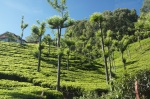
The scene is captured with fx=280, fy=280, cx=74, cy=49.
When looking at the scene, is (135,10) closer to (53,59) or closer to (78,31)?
(78,31)

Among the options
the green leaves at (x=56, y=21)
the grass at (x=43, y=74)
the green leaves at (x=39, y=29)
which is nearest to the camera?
the grass at (x=43, y=74)

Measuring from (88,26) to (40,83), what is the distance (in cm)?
7961

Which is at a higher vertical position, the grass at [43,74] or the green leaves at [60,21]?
the green leaves at [60,21]

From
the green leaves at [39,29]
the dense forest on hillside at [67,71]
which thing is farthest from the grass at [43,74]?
the green leaves at [39,29]

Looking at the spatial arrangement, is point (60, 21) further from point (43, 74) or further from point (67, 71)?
point (67, 71)

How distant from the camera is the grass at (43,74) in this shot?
1256 inches

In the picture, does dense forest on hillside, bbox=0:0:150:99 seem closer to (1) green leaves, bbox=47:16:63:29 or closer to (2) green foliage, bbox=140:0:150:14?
(1) green leaves, bbox=47:16:63:29

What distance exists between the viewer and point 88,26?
118312mm

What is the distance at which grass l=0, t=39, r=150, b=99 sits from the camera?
31.9 metres

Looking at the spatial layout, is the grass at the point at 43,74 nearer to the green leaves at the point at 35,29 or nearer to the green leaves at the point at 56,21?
the green leaves at the point at 35,29

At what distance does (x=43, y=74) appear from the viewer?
47.7 m

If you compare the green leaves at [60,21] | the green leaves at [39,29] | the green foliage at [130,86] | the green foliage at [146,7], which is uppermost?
the green foliage at [146,7]

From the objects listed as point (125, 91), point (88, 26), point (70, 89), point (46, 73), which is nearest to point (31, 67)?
point (46, 73)

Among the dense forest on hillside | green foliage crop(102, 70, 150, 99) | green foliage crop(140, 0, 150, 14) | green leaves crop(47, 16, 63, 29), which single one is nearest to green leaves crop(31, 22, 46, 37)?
the dense forest on hillside
